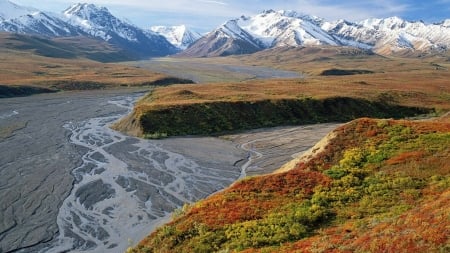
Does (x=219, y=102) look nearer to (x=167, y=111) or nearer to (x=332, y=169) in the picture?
(x=167, y=111)

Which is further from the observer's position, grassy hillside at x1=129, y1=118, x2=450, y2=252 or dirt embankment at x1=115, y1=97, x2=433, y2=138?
dirt embankment at x1=115, y1=97, x2=433, y2=138

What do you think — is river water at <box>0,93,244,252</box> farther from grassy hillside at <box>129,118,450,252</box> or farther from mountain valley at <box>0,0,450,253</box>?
grassy hillside at <box>129,118,450,252</box>

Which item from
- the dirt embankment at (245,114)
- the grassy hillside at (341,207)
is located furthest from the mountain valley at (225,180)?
the dirt embankment at (245,114)

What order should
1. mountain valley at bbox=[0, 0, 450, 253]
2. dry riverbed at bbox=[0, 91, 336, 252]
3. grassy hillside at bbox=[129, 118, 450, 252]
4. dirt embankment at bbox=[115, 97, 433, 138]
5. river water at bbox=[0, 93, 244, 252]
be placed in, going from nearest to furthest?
grassy hillside at bbox=[129, 118, 450, 252] < mountain valley at bbox=[0, 0, 450, 253] < river water at bbox=[0, 93, 244, 252] < dry riverbed at bbox=[0, 91, 336, 252] < dirt embankment at bbox=[115, 97, 433, 138]

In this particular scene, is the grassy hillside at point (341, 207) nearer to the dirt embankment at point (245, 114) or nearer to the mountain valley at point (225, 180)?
the mountain valley at point (225, 180)

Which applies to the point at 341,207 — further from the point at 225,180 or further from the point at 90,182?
the point at 90,182

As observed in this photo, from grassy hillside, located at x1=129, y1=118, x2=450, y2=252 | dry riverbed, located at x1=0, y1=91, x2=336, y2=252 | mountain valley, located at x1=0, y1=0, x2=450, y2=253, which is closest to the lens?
grassy hillside, located at x1=129, y1=118, x2=450, y2=252

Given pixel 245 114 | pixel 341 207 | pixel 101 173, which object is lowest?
pixel 101 173

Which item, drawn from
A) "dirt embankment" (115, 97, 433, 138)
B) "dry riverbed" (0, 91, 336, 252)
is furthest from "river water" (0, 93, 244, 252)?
"dirt embankment" (115, 97, 433, 138)

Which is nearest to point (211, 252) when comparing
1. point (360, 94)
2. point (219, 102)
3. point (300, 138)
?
point (300, 138)

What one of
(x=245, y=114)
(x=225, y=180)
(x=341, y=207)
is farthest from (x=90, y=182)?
(x=245, y=114)
